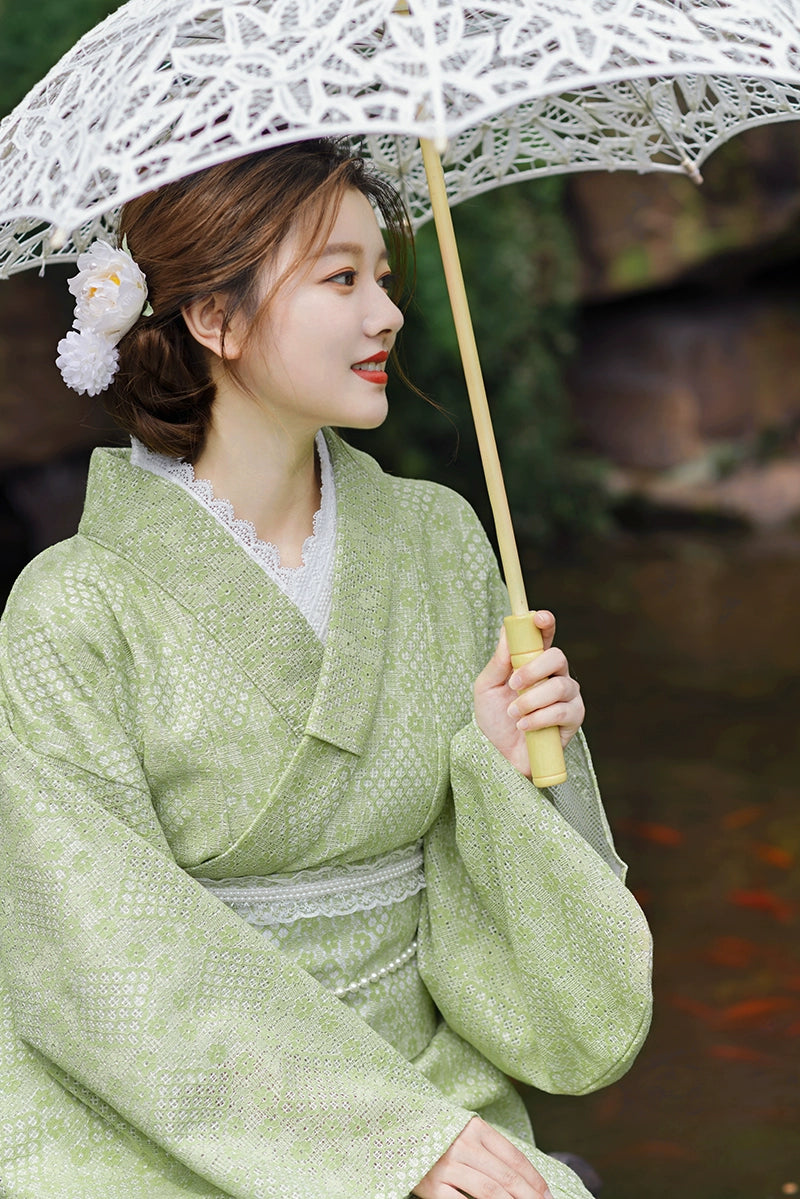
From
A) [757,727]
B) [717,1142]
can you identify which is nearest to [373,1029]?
[717,1142]

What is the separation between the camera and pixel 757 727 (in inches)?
190

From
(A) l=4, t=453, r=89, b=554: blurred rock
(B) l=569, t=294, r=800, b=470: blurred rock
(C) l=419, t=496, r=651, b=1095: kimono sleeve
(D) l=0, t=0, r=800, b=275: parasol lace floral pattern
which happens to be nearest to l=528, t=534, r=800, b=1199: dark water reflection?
(C) l=419, t=496, r=651, b=1095: kimono sleeve

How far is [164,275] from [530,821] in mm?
726

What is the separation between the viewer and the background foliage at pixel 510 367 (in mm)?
6875

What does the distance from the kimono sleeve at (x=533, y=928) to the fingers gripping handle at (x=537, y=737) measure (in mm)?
70

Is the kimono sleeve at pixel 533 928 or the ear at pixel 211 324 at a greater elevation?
the ear at pixel 211 324

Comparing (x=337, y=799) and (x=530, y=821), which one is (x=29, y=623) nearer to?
(x=337, y=799)

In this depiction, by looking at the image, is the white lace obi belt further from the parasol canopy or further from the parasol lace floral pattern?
the parasol lace floral pattern

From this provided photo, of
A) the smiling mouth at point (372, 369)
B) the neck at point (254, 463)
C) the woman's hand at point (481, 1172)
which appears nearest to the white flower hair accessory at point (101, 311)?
the neck at point (254, 463)

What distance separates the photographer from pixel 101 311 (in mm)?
1604

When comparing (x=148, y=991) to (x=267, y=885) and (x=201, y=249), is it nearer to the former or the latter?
(x=267, y=885)

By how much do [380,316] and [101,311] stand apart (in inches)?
12.2

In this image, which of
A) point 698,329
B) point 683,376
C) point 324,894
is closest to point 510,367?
point 683,376

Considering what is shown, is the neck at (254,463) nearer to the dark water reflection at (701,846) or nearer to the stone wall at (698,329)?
the dark water reflection at (701,846)
